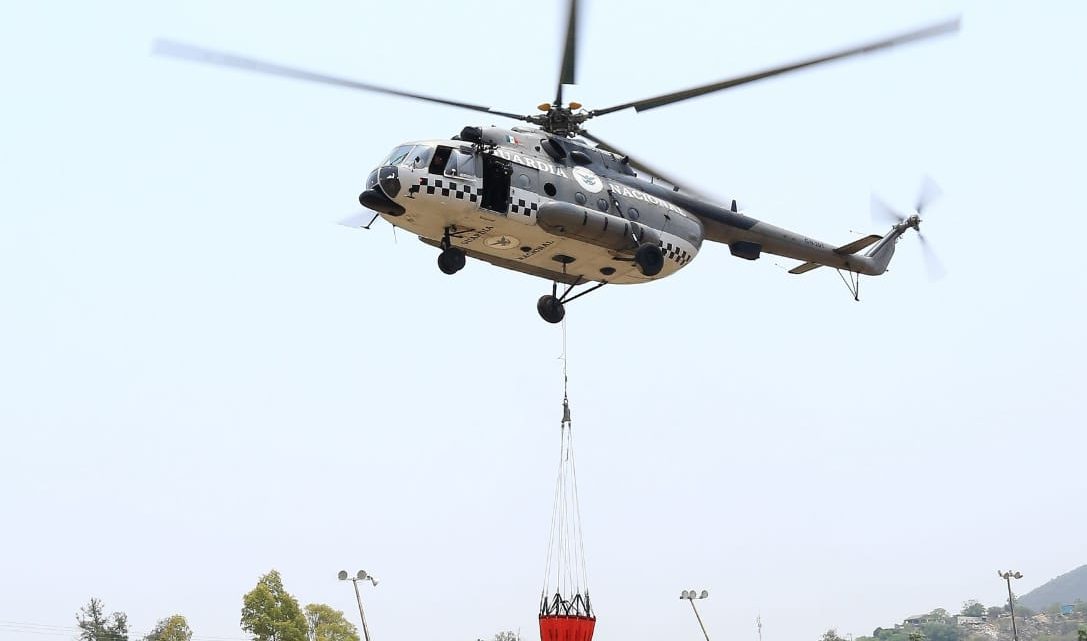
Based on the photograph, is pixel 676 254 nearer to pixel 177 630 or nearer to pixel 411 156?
pixel 411 156

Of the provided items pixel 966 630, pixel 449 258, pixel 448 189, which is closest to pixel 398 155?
pixel 448 189

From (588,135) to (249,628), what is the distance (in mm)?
40349

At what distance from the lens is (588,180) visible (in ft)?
93.3

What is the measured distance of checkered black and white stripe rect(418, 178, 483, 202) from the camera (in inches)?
1009

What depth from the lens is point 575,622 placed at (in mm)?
26453

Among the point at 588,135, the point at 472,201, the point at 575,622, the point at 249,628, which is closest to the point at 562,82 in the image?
the point at 588,135

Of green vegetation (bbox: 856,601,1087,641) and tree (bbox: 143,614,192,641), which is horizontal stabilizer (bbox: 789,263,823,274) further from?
green vegetation (bbox: 856,601,1087,641)

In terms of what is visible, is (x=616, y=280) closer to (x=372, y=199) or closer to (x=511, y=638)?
(x=372, y=199)

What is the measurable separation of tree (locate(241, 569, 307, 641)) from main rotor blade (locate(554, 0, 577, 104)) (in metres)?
40.3

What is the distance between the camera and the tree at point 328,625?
82188mm

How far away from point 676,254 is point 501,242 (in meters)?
4.70

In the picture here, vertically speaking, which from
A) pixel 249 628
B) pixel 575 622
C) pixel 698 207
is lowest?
pixel 575 622

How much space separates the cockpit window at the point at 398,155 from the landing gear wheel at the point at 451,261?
224 cm

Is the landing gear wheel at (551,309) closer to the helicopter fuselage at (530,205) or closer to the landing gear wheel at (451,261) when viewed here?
the helicopter fuselage at (530,205)
